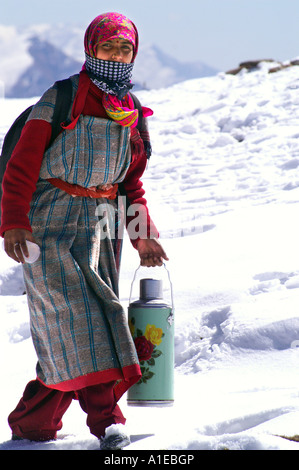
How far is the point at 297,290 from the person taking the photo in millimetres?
4082

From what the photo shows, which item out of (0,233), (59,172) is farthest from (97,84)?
(0,233)

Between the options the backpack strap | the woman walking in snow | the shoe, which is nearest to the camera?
the shoe

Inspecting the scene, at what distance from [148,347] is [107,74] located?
109 centimetres

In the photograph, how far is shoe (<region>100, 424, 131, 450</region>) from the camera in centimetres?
240

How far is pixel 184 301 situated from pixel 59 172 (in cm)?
185

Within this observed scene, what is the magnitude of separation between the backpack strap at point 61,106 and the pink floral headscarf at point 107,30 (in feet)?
0.63

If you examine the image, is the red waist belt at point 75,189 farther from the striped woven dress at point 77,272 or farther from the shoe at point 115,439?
the shoe at point 115,439

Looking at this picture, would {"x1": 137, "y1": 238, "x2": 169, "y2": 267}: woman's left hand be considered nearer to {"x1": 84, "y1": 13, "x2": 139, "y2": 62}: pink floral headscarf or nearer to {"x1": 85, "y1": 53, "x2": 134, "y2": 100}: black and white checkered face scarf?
{"x1": 85, "y1": 53, "x2": 134, "y2": 100}: black and white checkered face scarf

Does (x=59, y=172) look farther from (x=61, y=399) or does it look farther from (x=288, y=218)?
(x=288, y=218)

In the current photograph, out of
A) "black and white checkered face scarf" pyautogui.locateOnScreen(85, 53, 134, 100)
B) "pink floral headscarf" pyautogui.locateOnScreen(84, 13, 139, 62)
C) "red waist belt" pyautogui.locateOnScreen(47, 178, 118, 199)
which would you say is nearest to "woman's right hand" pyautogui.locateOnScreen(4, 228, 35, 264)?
"red waist belt" pyautogui.locateOnScreen(47, 178, 118, 199)

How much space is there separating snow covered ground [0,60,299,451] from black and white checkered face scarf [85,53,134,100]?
4.36 feet

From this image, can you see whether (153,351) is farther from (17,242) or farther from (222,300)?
(222,300)
